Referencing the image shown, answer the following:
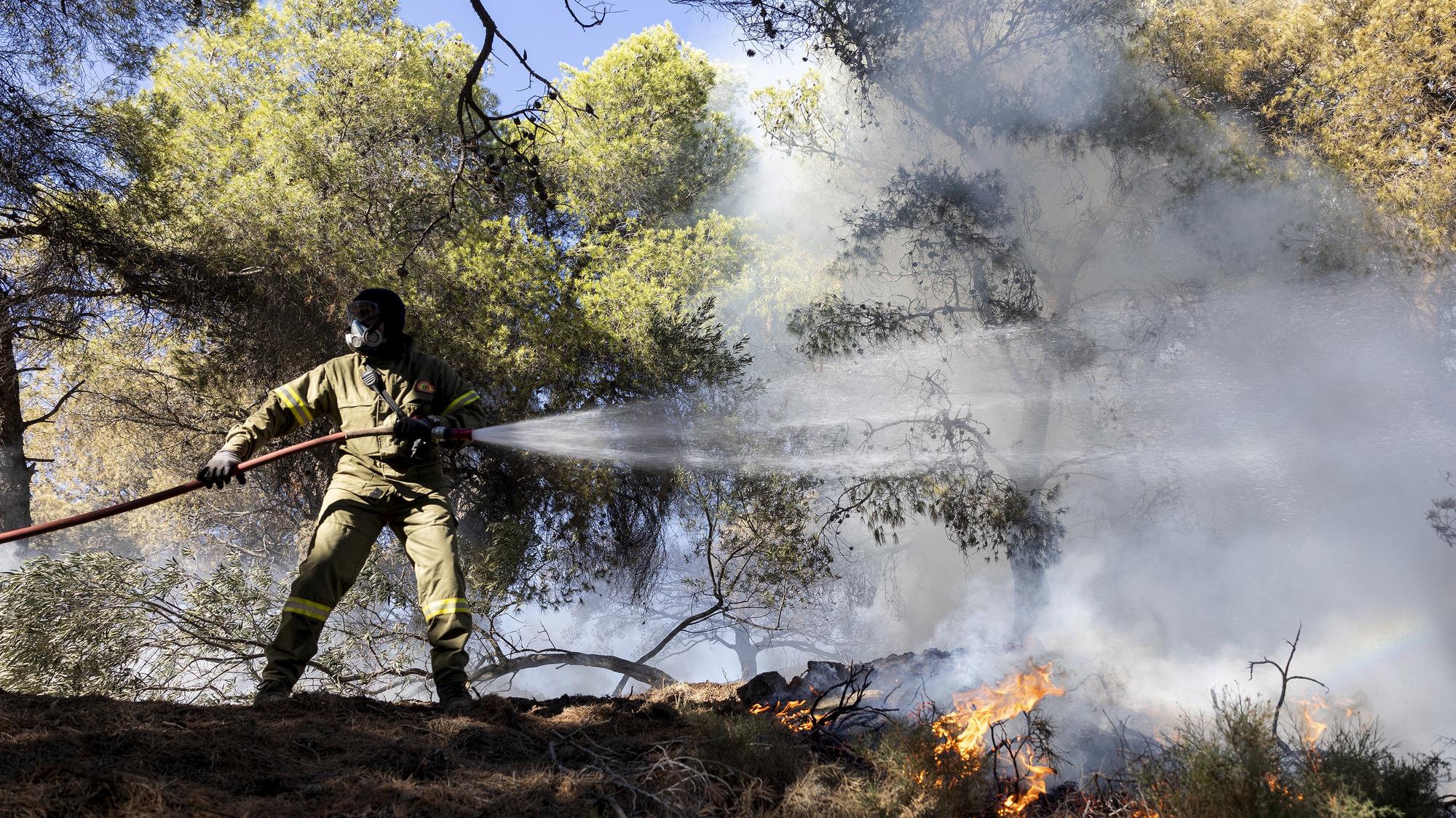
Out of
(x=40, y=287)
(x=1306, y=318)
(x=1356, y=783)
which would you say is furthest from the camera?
(x=1306, y=318)

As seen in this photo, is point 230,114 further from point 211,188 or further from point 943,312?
point 943,312

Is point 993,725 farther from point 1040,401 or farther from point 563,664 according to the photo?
point 1040,401

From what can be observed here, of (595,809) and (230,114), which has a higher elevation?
(230,114)

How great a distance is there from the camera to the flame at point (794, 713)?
3725 millimetres

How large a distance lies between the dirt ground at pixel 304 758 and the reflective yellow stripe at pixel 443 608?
0.49 meters

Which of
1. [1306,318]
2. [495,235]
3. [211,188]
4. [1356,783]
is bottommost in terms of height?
[1356,783]

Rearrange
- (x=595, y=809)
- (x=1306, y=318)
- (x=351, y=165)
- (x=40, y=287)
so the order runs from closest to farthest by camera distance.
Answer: (x=595, y=809) < (x=40, y=287) < (x=1306, y=318) < (x=351, y=165)


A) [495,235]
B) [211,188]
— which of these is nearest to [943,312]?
[495,235]

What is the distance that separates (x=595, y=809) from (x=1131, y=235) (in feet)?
33.6

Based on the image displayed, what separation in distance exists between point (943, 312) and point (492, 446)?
5895 millimetres

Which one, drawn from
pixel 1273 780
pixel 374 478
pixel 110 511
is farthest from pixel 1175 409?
pixel 110 511

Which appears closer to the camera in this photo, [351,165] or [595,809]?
[595,809]

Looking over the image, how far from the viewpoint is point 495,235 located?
9422 millimetres

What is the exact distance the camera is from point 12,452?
905 cm
